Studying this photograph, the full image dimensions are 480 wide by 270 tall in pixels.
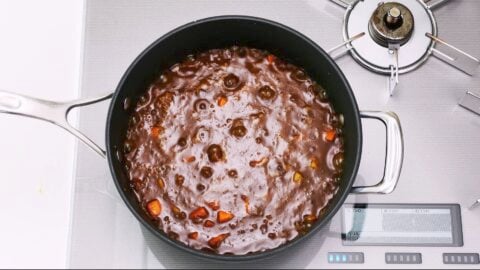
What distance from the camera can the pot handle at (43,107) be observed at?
973 mm

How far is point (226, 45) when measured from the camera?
108 cm

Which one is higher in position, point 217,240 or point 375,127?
point 375,127

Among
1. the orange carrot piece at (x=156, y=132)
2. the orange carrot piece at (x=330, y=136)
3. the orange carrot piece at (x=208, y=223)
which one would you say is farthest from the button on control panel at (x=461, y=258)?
the orange carrot piece at (x=156, y=132)

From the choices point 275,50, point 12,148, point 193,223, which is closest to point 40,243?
point 12,148

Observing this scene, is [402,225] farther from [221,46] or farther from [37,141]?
[37,141]

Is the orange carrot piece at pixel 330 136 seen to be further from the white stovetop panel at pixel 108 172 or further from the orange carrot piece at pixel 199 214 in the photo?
the orange carrot piece at pixel 199 214

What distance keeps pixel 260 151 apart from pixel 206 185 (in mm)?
99

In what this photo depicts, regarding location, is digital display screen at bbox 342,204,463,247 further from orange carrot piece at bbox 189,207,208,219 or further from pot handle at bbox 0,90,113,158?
pot handle at bbox 0,90,113,158

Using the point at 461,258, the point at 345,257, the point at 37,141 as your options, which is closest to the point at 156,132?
the point at 37,141

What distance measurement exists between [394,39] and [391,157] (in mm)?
219

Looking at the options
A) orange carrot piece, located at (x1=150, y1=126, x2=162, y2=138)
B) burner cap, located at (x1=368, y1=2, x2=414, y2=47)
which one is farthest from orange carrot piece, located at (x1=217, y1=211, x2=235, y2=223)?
burner cap, located at (x1=368, y1=2, x2=414, y2=47)

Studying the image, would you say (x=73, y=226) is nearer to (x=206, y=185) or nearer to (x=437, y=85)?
(x=206, y=185)

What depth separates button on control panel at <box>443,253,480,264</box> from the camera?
1059mm

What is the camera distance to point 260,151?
3.38 ft
